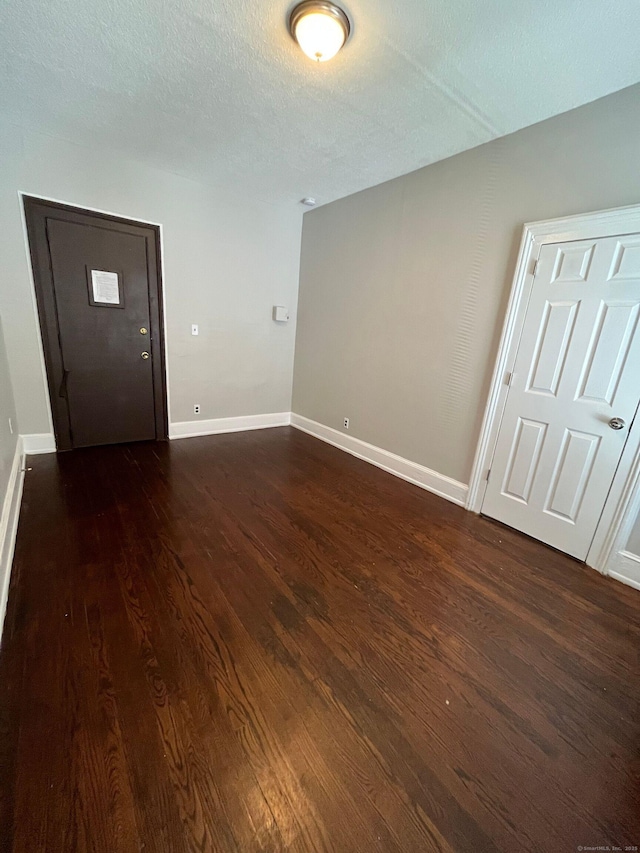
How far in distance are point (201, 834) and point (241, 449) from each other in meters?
2.99

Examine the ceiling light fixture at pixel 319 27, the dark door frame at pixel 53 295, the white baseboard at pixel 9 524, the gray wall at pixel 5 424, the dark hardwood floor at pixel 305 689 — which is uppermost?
the ceiling light fixture at pixel 319 27

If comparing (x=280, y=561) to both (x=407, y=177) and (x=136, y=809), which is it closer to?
(x=136, y=809)

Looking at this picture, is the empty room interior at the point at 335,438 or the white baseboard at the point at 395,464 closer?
the empty room interior at the point at 335,438

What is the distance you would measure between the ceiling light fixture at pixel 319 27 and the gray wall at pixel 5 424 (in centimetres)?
280

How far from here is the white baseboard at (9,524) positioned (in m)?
1.60

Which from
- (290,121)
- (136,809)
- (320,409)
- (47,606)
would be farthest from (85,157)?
(136,809)

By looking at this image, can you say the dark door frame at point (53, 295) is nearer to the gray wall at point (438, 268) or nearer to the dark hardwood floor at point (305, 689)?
the dark hardwood floor at point (305, 689)

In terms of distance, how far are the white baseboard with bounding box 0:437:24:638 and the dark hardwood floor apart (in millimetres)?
62

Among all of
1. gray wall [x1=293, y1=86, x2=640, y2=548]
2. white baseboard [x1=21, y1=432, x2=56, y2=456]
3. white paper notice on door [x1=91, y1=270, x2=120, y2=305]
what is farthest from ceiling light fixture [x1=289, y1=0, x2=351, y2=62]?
white baseboard [x1=21, y1=432, x2=56, y2=456]

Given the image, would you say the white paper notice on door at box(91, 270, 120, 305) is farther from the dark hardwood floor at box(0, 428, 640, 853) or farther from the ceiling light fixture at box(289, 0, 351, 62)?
the ceiling light fixture at box(289, 0, 351, 62)

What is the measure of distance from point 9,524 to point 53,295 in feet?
6.98

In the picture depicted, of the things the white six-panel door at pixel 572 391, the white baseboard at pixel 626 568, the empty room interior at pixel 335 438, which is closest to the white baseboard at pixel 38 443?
the empty room interior at pixel 335 438

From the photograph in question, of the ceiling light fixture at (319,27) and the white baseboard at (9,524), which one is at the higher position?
the ceiling light fixture at (319,27)

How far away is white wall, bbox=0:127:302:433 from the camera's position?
2.81 meters
